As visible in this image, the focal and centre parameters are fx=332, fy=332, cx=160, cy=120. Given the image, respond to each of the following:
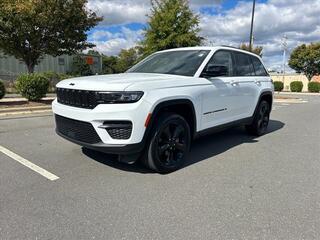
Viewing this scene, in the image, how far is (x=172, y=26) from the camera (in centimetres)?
2138

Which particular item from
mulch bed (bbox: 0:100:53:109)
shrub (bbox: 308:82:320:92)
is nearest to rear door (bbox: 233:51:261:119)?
mulch bed (bbox: 0:100:53:109)

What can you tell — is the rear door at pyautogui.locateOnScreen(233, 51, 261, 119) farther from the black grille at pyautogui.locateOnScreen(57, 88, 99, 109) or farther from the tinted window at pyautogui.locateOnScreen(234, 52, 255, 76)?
the black grille at pyautogui.locateOnScreen(57, 88, 99, 109)

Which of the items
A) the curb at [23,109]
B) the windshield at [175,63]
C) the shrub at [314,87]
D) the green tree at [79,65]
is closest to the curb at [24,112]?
the curb at [23,109]

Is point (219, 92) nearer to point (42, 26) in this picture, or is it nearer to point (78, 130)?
point (78, 130)

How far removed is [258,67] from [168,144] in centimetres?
376

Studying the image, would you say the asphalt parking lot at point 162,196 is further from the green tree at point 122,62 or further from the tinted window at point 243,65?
the green tree at point 122,62

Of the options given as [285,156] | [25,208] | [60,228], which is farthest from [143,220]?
[285,156]

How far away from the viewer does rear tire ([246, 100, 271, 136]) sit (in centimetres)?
732

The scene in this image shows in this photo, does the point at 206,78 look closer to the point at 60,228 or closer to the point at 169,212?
the point at 169,212

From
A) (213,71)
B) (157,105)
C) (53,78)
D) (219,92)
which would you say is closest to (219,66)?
(213,71)

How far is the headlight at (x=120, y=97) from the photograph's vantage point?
13.5ft

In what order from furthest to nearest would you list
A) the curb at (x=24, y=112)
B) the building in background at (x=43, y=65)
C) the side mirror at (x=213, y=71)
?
the building in background at (x=43, y=65), the curb at (x=24, y=112), the side mirror at (x=213, y=71)

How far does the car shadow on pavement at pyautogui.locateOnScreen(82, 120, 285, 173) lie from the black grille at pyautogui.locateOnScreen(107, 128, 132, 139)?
0.78 meters

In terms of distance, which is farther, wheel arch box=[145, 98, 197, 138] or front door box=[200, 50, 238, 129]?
front door box=[200, 50, 238, 129]
